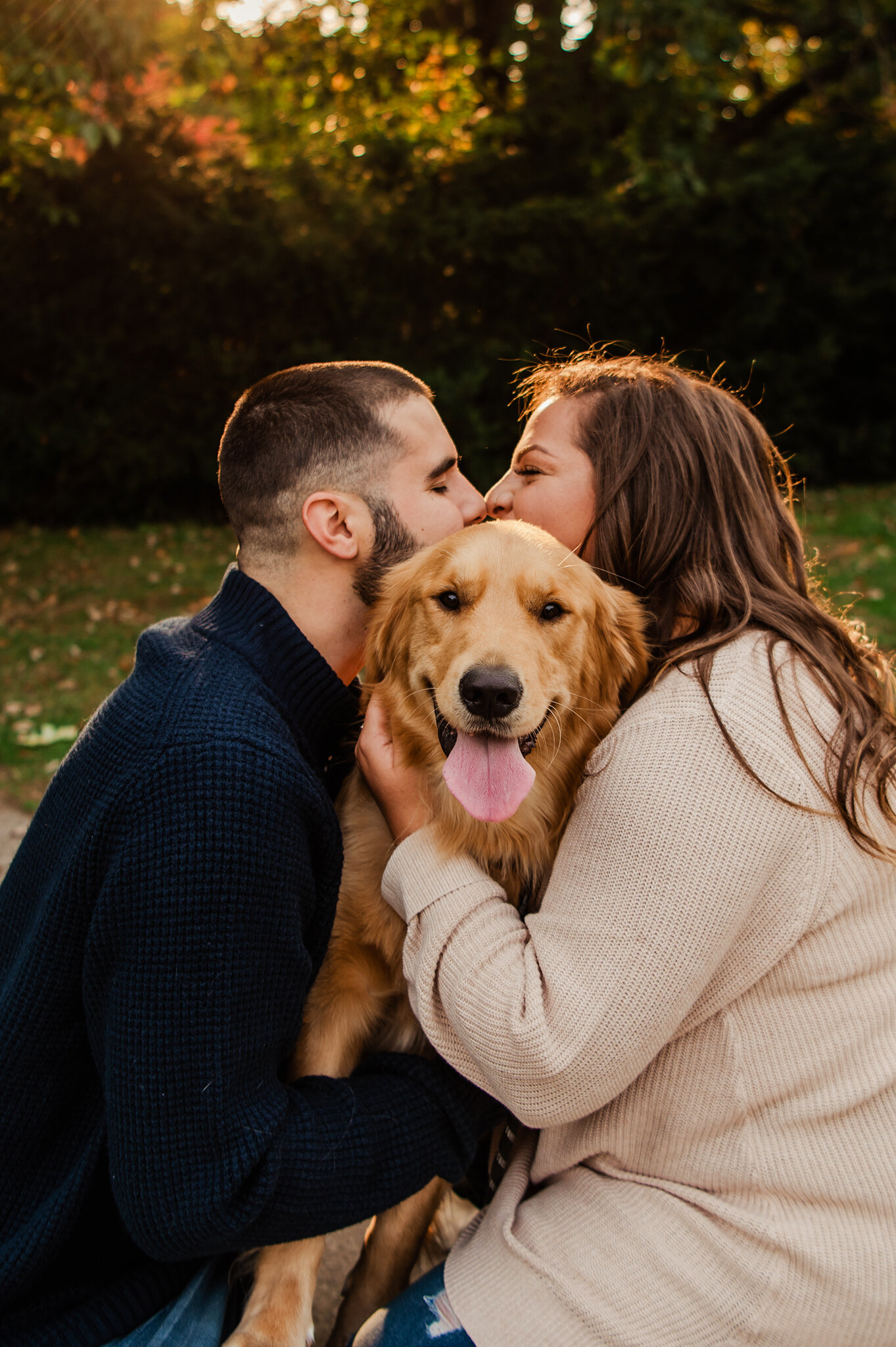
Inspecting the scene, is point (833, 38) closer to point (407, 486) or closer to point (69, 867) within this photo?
point (407, 486)

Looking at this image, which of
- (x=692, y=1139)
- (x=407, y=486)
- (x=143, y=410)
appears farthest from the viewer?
(x=143, y=410)

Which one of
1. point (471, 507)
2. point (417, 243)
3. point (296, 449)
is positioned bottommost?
point (471, 507)

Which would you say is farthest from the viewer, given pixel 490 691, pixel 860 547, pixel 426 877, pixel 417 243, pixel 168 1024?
pixel 417 243

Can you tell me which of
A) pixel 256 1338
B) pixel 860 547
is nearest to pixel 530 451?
pixel 256 1338

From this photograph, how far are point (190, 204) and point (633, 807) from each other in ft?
34.8

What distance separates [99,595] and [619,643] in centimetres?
736

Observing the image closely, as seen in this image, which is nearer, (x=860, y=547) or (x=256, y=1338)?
(x=256, y=1338)

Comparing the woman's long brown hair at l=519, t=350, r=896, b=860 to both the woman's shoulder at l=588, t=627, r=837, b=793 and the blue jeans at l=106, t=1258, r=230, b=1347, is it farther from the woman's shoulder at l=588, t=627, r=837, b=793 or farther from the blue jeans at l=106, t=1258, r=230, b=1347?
Answer: the blue jeans at l=106, t=1258, r=230, b=1347

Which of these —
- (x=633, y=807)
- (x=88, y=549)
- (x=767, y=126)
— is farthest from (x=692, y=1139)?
(x=767, y=126)

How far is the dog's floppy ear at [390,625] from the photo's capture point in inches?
91.1

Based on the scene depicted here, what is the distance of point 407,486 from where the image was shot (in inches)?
96.3

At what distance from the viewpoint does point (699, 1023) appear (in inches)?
67.0

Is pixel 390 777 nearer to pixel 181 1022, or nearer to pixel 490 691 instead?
pixel 490 691

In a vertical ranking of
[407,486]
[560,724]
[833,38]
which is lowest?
[560,724]
